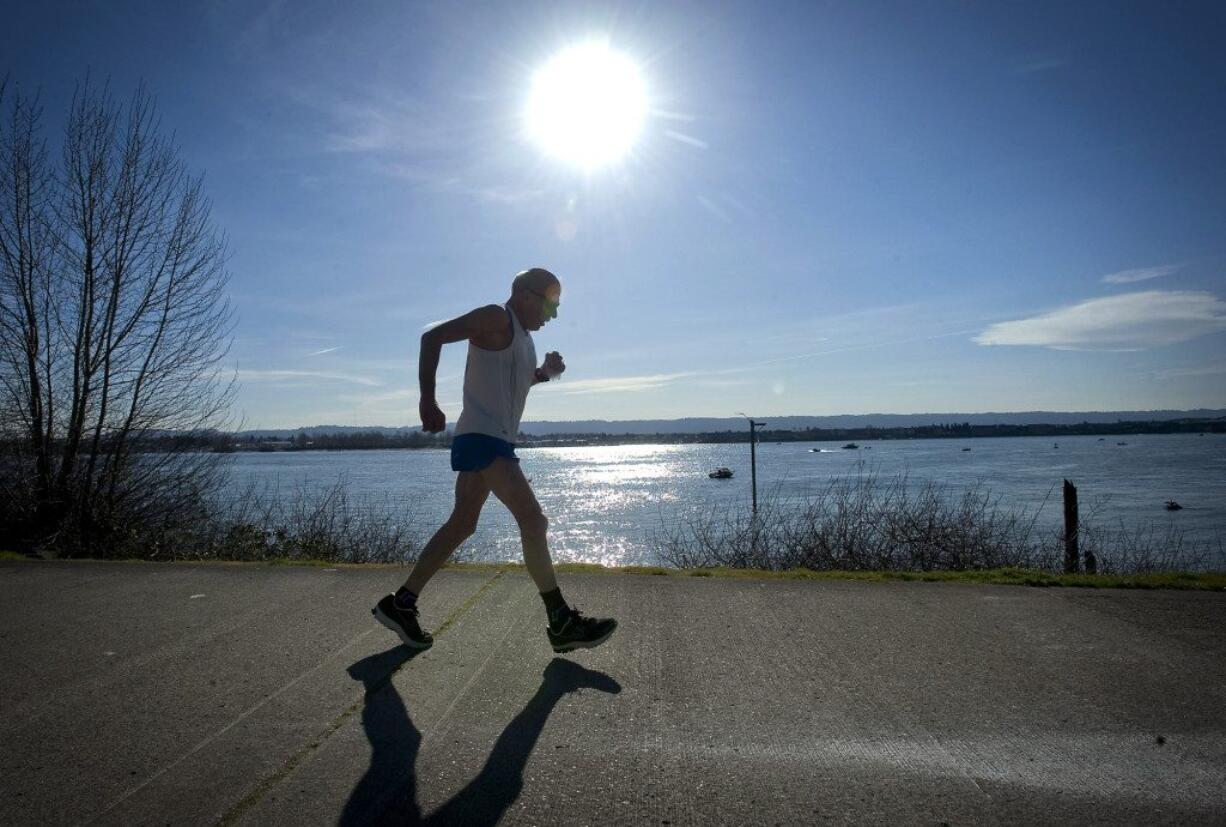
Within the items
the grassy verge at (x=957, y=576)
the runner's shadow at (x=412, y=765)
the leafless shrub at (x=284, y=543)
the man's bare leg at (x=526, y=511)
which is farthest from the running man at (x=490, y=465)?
the leafless shrub at (x=284, y=543)

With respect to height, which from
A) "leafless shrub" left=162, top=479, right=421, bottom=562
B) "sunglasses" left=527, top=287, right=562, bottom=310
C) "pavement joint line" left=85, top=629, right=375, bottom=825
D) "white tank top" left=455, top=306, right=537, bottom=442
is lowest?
"leafless shrub" left=162, top=479, right=421, bottom=562

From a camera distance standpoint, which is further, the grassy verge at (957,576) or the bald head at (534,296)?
the grassy verge at (957,576)

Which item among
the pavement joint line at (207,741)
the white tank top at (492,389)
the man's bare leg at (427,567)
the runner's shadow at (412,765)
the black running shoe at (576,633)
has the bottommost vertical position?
the runner's shadow at (412,765)

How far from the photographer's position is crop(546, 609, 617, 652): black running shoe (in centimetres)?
328

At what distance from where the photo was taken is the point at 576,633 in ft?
10.8

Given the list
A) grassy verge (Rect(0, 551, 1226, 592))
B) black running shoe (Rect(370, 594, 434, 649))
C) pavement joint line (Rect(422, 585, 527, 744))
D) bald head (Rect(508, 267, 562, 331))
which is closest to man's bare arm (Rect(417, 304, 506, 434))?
bald head (Rect(508, 267, 562, 331))

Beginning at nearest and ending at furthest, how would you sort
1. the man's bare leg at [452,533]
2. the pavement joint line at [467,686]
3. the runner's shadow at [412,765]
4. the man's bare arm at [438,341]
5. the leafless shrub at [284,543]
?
the runner's shadow at [412,765] → the pavement joint line at [467,686] → the man's bare arm at [438,341] → the man's bare leg at [452,533] → the leafless shrub at [284,543]

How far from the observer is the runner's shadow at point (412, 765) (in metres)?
1.97

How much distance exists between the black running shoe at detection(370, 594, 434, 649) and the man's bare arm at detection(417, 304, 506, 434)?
803mm

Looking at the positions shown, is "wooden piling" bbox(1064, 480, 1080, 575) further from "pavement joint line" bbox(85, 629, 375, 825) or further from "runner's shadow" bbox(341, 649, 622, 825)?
"pavement joint line" bbox(85, 629, 375, 825)

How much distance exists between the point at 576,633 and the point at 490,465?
822mm

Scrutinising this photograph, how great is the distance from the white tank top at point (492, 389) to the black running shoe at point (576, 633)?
2.74 feet

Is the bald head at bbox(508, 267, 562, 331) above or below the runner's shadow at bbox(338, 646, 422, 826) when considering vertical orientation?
above

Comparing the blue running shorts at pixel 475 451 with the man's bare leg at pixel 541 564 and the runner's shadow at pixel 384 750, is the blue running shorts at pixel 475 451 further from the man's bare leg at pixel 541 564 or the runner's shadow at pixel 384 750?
the runner's shadow at pixel 384 750
